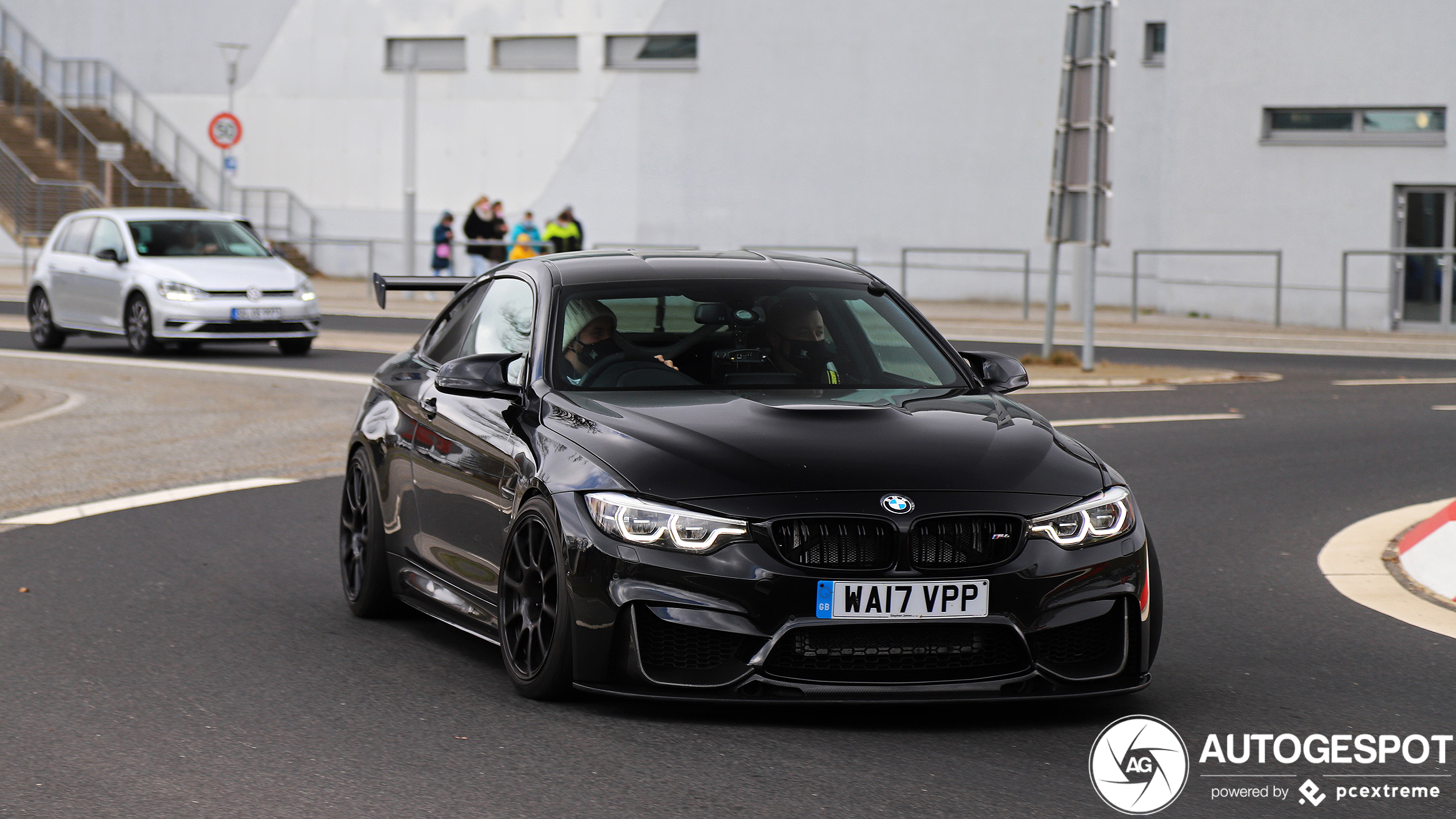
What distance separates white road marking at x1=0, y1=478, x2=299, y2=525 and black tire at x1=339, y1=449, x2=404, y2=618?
9.35 ft

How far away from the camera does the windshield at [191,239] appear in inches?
862

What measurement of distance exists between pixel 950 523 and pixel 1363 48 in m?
26.6

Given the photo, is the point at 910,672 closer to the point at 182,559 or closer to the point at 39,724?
the point at 39,724

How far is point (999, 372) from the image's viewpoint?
22.7 ft

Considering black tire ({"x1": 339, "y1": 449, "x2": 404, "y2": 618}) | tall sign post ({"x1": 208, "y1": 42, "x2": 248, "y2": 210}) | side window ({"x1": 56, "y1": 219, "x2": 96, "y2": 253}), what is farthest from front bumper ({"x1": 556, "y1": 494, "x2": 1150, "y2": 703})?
tall sign post ({"x1": 208, "y1": 42, "x2": 248, "y2": 210})

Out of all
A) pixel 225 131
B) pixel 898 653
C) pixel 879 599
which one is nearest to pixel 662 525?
pixel 879 599

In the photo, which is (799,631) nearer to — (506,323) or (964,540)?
(964,540)

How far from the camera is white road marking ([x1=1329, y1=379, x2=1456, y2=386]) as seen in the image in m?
19.5

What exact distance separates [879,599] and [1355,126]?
26979 mm

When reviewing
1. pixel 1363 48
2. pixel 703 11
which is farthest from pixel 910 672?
pixel 703 11

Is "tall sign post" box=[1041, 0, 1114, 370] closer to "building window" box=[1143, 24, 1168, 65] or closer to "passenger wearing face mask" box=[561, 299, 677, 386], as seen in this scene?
"passenger wearing face mask" box=[561, 299, 677, 386]

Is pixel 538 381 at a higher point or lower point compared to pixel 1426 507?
higher

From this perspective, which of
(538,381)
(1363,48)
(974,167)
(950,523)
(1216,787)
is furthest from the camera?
(974,167)

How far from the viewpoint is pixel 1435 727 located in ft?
18.6
